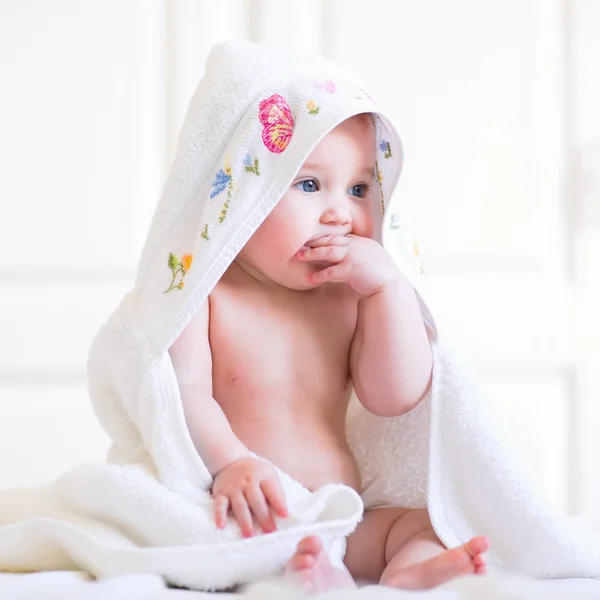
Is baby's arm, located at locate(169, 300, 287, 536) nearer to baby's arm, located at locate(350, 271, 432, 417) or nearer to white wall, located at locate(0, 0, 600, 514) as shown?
baby's arm, located at locate(350, 271, 432, 417)

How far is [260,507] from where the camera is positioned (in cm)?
70

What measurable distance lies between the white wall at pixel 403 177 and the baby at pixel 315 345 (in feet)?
2.27

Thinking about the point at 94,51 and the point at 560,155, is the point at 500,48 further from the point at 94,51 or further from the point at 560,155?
the point at 94,51

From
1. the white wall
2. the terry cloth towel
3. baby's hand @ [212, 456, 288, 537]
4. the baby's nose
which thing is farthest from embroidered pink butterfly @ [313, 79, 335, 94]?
the white wall

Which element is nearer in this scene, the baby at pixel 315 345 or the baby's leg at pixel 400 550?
the baby's leg at pixel 400 550

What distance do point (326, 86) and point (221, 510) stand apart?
0.41 m

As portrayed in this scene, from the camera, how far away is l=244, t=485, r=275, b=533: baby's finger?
699 mm

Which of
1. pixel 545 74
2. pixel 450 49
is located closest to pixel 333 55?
pixel 450 49

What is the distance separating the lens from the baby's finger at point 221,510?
0.69 meters

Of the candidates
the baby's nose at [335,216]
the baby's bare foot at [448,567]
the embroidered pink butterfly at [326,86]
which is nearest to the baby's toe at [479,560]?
the baby's bare foot at [448,567]

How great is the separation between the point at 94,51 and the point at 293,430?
956mm

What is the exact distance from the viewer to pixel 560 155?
1585 mm

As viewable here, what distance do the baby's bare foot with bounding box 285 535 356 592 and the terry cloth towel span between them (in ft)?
0.08

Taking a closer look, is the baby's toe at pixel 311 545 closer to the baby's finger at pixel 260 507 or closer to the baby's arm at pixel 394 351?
the baby's finger at pixel 260 507
